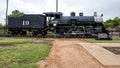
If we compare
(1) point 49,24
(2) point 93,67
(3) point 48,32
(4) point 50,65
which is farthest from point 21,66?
(3) point 48,32

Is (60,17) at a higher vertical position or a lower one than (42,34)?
higher

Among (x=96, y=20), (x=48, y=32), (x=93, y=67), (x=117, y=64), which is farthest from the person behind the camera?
(x=48, y=32)

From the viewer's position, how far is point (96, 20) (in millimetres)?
38312

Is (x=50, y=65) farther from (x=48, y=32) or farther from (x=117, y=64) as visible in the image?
(x=48, y=32)

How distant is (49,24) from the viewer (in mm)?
38500

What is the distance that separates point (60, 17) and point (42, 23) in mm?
3060

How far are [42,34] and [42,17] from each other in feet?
8.69

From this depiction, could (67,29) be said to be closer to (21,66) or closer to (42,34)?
(42,34)

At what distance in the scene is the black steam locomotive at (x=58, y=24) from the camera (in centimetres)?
3844

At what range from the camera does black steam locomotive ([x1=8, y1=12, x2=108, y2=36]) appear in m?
→ 38.4

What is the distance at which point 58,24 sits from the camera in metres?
38.4

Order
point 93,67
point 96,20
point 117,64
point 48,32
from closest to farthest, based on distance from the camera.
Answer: point 93,67
point 117,64
point 96,20
point 48,32

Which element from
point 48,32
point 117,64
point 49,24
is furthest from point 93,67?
point 48,32

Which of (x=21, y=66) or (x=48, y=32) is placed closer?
(x=21, y=66)
